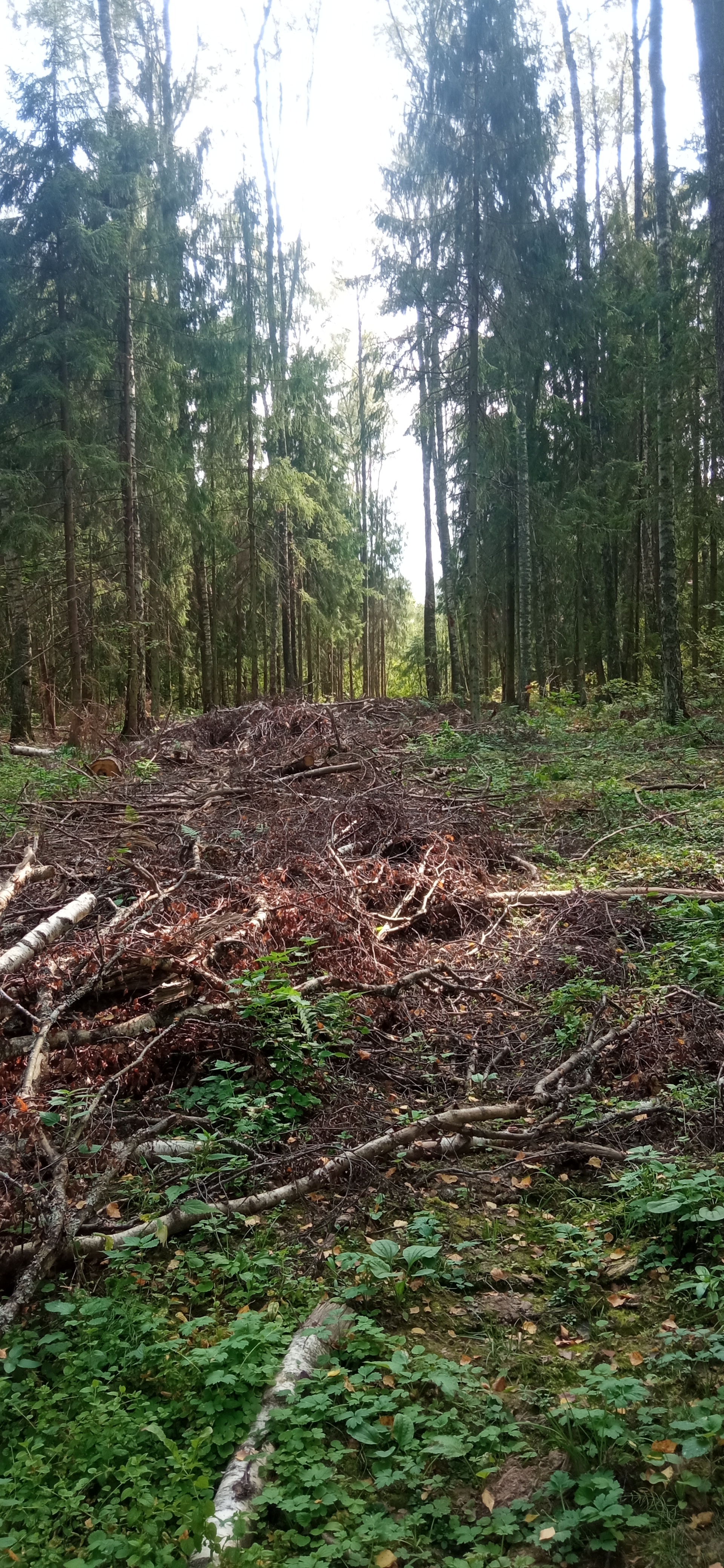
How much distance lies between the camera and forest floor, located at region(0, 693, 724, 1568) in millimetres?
2104

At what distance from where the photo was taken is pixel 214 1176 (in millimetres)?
3545

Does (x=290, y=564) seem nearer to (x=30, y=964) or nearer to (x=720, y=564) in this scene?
(x=720, y=564)

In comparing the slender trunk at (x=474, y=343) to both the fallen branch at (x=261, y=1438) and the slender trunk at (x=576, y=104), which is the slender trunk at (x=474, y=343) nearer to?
the slender trunk at (x=576, y=104)

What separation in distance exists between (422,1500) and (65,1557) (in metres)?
0.86

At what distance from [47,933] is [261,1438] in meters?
3.27

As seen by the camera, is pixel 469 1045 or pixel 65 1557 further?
pixel 469 1045

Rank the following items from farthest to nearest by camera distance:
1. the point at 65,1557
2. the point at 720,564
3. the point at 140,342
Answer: the point at 720,564 < the point at 140,342 < the point at 65,1557

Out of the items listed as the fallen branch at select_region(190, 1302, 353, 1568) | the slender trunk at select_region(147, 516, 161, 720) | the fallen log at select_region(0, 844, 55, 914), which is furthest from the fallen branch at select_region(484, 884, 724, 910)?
the slender trunk at select_region(147, 516, 161, 720)

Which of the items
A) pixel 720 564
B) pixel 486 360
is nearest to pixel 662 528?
pixel 486 360

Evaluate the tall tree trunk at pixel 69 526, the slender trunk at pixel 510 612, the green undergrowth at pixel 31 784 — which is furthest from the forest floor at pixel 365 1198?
the slender trunk at pixel 510 612

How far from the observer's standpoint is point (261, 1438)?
7.51 feet

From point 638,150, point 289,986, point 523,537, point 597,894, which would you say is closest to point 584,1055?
point 289,986

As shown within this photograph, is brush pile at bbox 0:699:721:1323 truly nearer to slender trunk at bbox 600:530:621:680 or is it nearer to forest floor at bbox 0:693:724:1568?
forest floor at bbox 0:693:724:1568

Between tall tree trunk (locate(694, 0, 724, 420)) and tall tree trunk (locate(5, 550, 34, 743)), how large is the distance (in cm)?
1187
